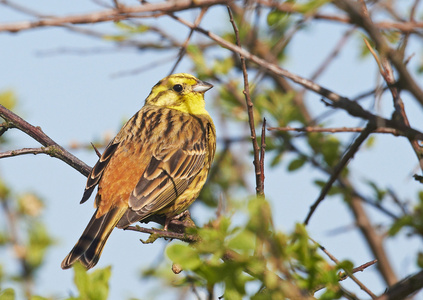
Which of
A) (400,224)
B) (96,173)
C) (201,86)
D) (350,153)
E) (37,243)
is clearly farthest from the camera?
(201,86)

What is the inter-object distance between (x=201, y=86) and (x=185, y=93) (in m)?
0.22

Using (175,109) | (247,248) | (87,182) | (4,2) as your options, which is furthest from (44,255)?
(247,248)

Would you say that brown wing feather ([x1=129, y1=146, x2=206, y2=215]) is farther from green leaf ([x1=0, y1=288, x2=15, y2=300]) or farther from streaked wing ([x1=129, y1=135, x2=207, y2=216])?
green leaf ([x1=0, y1=288, x2=15, y2=300])

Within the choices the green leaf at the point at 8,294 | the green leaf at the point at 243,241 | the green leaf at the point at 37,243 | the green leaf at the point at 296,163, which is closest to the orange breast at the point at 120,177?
the green leaf at the point at 37,243

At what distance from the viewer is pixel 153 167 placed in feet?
15.6

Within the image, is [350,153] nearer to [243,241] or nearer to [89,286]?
[243,241]

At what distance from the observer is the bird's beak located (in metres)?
5.83

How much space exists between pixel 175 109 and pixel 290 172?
1.52 metres

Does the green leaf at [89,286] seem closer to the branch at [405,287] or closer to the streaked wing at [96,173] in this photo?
the branch at [405,287]

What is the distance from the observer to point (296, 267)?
2.30 metres

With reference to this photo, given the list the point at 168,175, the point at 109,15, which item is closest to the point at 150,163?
the point at 168,175

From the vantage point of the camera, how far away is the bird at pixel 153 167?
14.0 feet

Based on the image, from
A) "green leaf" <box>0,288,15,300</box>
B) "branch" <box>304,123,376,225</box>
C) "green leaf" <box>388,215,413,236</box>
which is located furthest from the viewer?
"green leaf" <box>388,215,413,236</box>

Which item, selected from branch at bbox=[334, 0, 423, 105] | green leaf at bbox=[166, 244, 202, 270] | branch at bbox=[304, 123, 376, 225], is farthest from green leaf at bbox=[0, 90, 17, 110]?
branch at bbox=[334, 0, 423, 105]
